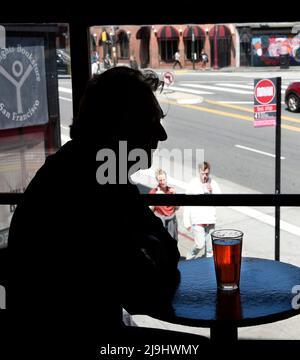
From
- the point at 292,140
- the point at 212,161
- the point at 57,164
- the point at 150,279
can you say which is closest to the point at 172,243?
the point at 150,279

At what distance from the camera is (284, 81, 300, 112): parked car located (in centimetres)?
1292

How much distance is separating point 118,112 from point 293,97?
12.6 m

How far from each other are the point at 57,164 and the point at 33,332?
0.43 meters

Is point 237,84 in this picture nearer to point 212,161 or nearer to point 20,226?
point 212,161

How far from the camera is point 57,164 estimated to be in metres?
1.60

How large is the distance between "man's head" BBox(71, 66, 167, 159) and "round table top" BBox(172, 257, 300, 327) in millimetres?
488

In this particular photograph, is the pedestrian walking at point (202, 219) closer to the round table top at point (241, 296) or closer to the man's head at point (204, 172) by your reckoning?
the man's head at point (204, 172)

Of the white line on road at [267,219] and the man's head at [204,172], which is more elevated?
the man's head at [204,172]

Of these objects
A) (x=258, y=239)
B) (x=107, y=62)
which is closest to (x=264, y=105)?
(x=107, y=62)

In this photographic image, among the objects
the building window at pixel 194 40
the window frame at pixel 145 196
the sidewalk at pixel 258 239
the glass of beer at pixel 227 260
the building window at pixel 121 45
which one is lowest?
the sidewalk at pixel 258 239

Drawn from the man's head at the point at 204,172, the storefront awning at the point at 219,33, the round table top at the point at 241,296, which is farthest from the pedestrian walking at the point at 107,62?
the storefront awning at the point at 219,33

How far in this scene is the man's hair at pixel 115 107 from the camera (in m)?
1.68

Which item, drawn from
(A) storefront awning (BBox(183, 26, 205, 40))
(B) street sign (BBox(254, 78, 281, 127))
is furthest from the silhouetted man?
(A) storefront awning (BBox(183, 26, 205, 40))
